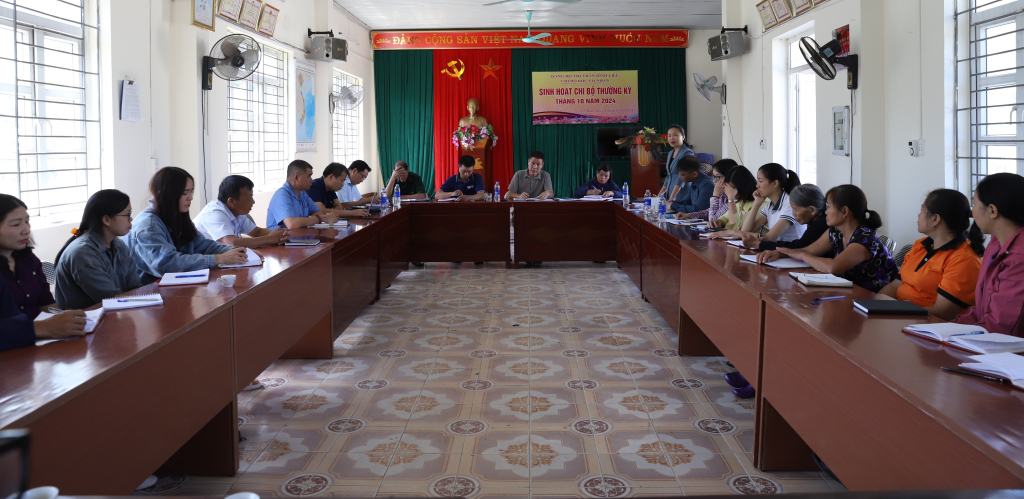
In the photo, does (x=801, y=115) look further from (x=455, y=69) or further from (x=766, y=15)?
(x=455, y=69)

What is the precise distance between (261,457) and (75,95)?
3.07 metres

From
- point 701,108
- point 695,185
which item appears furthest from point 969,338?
point 701,108

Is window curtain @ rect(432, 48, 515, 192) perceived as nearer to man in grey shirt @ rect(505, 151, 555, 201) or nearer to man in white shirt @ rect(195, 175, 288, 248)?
man in grey shirt @ rect(505, 151, 555, 201)

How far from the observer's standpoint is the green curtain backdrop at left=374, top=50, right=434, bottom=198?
11.4m

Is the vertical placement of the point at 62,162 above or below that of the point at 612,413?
above

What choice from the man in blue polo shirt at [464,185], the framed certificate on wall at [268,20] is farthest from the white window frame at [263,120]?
the man in blue polo shirt at [464,185]

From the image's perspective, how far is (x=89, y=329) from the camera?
6.47ft

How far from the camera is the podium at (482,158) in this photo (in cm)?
1101

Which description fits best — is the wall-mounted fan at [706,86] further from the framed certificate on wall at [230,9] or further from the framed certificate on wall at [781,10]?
the framed certificate on wall at [230,9]

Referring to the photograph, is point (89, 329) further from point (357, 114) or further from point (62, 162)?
point (357, 114)

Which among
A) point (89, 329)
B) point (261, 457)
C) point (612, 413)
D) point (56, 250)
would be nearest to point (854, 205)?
point (612, 413)

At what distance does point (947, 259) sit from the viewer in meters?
2.63

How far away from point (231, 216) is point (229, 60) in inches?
87.7

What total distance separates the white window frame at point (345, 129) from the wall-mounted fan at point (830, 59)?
5.90 m
